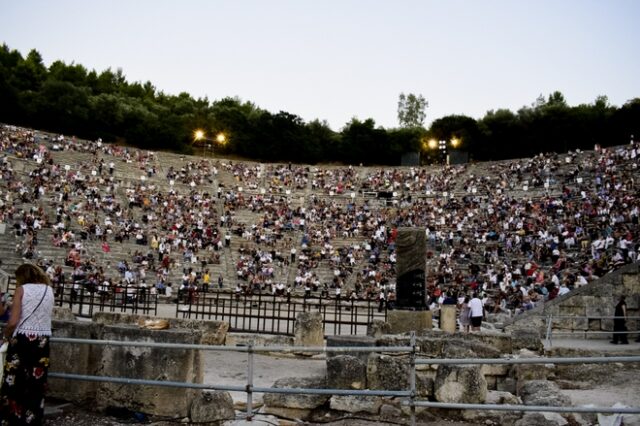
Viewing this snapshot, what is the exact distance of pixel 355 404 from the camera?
6.70 metres

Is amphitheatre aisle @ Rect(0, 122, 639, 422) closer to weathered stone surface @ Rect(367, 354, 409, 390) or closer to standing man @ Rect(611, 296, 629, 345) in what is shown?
standing man @ Rect(611, 296, 629, 345)

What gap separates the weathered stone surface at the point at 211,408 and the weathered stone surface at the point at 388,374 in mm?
1997

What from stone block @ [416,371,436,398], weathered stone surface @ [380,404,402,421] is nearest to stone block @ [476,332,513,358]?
stone block @ [416,371,436,398]

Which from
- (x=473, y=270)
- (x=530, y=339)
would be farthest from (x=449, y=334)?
(x=473, y=270)

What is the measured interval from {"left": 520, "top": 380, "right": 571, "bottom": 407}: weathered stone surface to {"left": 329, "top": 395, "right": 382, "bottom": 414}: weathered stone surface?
2205 mm

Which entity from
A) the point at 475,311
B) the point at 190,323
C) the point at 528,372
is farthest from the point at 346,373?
the point at 475,311

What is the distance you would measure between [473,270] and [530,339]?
15.0 m

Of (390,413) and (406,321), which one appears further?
(406,321)

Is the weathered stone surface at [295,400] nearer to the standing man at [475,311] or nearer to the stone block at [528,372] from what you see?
the stone block at [528,372]

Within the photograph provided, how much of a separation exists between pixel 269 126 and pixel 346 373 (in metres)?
64.0

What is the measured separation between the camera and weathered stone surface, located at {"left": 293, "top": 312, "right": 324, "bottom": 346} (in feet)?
41.8

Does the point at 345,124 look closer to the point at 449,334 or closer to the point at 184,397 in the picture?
the point at 449,334

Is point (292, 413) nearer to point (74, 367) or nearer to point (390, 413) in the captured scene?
point (390, 413)

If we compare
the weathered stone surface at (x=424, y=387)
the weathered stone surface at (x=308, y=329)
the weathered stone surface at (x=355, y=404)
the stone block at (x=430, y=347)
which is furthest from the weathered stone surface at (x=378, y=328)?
the weathered stone surface at (x=355, y=404)
